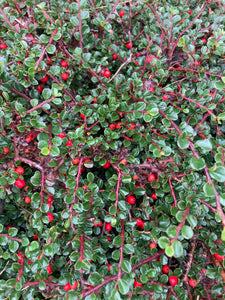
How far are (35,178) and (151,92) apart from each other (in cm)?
88

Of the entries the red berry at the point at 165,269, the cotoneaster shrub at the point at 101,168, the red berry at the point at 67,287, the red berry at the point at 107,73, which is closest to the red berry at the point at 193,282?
the cotoneaster shrub at the point at 101,168

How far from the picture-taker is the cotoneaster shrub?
1279 millimetres

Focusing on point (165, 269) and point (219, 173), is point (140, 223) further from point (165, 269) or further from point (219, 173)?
point (219, 173)

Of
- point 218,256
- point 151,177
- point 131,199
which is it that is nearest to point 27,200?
point 131,199

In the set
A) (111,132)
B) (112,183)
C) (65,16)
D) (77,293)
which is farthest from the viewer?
(65,16)

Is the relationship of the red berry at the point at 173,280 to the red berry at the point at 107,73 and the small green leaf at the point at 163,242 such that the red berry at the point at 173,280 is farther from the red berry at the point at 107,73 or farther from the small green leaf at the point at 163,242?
the red berry at the point at 107,73

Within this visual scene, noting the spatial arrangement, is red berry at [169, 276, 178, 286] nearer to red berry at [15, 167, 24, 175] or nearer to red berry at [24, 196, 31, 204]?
red berry at [24, 196, 31, 204]

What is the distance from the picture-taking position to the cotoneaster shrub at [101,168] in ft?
4.20

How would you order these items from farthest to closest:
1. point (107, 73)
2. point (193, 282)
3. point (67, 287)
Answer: point (107, 73), point (193, 282), point (67, 287)

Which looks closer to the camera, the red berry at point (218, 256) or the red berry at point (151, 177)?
the red berry at point (218, 256)

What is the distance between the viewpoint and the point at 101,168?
5.43 ft

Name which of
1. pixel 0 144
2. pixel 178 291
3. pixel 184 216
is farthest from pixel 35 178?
pixel 178 291

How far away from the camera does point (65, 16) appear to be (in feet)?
5.57

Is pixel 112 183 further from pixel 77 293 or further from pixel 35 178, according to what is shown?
pixel 77 293
